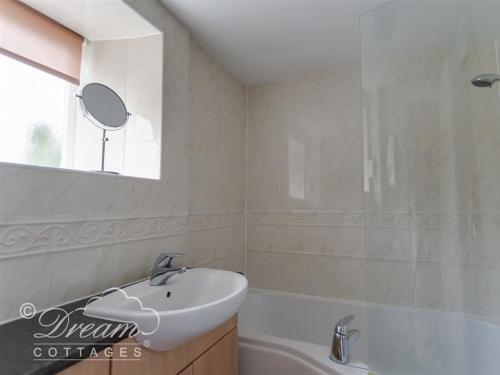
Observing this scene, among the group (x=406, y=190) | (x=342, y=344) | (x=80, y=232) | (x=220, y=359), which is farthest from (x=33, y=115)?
(x=406, y=190)

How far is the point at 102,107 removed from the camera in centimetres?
123

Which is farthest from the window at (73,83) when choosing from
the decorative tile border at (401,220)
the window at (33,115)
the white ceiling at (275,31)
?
the decorative tile border at (401,220)

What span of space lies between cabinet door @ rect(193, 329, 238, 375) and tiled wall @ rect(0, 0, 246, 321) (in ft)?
1.57

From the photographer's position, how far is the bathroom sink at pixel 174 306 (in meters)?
0.79

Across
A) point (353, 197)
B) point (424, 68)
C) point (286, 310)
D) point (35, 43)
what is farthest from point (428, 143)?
point (35, 43)

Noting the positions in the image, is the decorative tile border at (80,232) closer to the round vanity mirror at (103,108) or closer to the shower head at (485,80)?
the round vanity mirror at (103,108)

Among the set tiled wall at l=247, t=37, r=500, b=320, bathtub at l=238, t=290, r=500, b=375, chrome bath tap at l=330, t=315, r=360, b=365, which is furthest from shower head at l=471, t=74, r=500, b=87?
chrome bath tap at l=330, t=315, r=360, b=365

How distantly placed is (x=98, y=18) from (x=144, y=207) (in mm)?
939

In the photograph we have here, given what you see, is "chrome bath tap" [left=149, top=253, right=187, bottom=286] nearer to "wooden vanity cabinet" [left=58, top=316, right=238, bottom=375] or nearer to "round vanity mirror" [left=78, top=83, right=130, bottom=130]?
"wooden vanity cabinet" [left=58, top=316, right=238, bottom=375]

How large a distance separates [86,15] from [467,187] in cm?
215

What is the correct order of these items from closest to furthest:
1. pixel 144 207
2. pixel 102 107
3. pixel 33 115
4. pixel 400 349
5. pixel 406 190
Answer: pixel 33 115 → pixel 102 107 → pixel 144 207 → pixel 400 349 → pixel 406 190

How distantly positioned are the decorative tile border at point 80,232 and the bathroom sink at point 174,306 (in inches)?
8.8

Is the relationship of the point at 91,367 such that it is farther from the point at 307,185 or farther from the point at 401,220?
the point at 307,185

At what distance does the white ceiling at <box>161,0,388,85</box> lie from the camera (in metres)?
1.54
